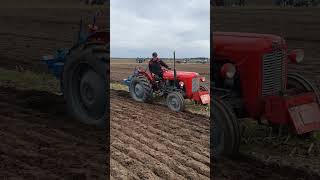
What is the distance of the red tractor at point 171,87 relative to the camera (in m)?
3.33

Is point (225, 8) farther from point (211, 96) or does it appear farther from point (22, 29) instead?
point (22, 29)

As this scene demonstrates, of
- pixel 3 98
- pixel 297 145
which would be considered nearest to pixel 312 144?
pixel 297 145

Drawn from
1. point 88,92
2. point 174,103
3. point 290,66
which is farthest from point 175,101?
point 290,66

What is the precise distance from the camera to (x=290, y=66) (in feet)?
11.3

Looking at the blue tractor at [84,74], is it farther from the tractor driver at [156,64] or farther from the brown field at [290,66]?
the brown field at [290,66]

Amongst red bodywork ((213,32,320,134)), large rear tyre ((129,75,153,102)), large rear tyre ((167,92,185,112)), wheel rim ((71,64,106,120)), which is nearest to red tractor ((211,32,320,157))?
red bodywork ((213,32,320,134))

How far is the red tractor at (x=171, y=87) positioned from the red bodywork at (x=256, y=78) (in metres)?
0.27

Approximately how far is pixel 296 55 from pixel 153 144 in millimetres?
1214

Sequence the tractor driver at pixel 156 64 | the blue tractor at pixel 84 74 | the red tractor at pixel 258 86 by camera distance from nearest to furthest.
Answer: the blue tractor at pixel 84 74
the tractor driver at pixel 156 64
the red tractor at pixel 258 86

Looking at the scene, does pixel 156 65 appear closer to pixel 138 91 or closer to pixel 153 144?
pixel 138 91

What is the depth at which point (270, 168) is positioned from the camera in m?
3.11

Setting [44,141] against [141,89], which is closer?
[44,141]

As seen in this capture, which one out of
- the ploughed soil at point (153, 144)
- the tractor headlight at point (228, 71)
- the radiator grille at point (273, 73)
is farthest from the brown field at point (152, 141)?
the radiator grille at point (273, 73)

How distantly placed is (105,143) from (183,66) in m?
0.80
